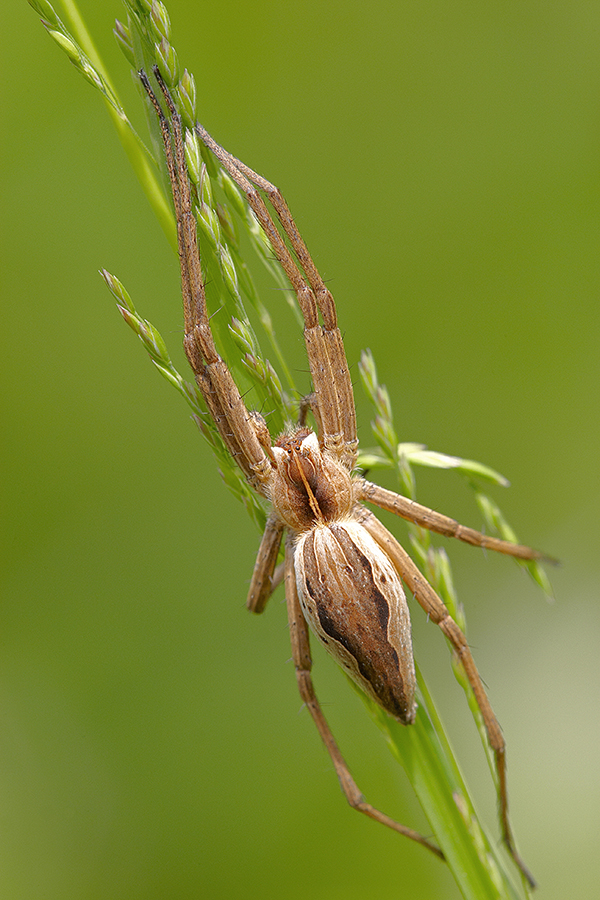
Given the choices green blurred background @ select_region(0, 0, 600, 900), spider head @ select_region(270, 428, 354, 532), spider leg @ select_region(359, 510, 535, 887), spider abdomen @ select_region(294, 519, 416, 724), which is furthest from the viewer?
green blurred background @ select_region(0, 0, 600, 900)

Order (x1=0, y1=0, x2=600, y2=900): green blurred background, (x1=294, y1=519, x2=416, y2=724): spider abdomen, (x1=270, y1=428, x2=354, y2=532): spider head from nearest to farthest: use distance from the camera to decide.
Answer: (x1=294, y1=519, x2=416, y2=724): spider abdomen, (x1=270, y1=428, x2=354, y2=532): spider head, (x1=0, y1=0, x2=600, y2=900): green blurred background

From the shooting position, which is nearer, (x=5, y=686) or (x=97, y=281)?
(x=5, y=686)

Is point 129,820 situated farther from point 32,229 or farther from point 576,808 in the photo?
point 32,229

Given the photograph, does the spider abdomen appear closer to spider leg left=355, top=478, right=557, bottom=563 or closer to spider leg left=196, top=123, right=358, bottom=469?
spider leg left=355, top=478, right=557, bottom=563

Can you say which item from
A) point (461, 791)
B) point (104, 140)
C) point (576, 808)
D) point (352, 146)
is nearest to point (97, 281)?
point (104, 140)

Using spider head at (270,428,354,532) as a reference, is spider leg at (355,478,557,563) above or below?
below

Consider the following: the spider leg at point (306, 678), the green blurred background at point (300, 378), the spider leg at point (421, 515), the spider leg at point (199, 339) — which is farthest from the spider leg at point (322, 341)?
the green blurred background at point (300, 378)

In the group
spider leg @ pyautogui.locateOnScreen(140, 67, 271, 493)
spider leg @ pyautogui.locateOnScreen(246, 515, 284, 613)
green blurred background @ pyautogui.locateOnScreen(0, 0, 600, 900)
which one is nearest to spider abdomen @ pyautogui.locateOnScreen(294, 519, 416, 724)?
spider leg @ pyautogui.locateOnScreen(246, 515, 284, 613)
